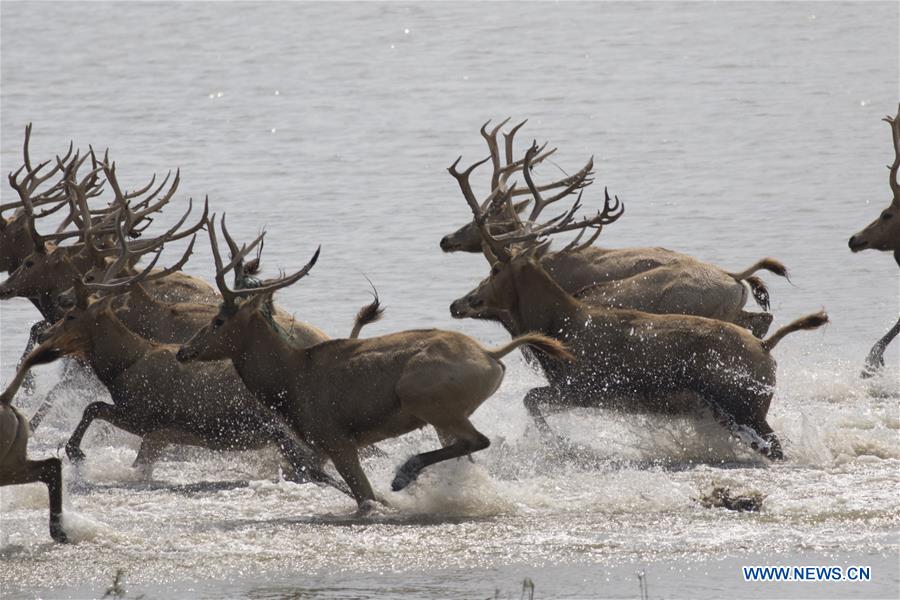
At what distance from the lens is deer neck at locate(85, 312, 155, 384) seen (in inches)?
469

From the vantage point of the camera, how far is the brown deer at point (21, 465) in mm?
9852

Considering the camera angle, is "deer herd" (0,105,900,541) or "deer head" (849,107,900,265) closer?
"deer herd" (0,105,900,541)

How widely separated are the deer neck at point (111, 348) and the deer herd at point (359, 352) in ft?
0.04

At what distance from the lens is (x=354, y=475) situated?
10.8 meters

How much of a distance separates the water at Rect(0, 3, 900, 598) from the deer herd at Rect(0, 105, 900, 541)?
28 centimetres

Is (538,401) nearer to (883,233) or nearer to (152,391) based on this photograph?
(152,391)

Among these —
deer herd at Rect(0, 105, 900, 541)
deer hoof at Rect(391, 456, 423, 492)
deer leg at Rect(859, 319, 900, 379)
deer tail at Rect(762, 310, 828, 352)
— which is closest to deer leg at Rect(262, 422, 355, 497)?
deer herd at Rect(0, 105, 900, 541)

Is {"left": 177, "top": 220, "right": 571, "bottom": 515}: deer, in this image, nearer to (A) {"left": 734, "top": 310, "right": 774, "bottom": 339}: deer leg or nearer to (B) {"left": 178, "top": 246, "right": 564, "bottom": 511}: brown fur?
(B) {"left": 178, "top": 246, "right": 564, "bottom": 511}: brown fur

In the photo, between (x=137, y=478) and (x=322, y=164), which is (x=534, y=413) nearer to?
(x=137, y=478)

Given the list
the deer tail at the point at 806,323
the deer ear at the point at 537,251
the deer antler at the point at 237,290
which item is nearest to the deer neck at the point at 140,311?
the deer antler at the point at 237,290

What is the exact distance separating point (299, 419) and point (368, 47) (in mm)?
31069

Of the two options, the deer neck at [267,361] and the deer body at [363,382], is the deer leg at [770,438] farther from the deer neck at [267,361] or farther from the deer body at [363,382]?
the deer neck at [267,361]

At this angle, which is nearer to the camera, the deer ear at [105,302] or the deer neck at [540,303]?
the deer ear at [105,302]

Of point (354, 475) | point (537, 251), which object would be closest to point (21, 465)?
point (354, 475)
